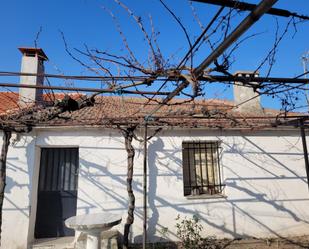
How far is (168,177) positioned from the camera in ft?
22.3

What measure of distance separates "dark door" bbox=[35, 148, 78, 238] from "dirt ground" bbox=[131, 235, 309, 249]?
2.19m

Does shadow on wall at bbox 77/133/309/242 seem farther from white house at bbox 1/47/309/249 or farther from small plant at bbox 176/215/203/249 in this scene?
small plant at bbox 176/215/203/249

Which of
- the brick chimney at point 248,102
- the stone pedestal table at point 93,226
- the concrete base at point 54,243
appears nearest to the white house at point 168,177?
the concrete base at point 54,243

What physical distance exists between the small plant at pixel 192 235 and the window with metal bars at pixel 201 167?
2.57 feet

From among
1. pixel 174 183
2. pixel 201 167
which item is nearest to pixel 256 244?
pixel 201 167

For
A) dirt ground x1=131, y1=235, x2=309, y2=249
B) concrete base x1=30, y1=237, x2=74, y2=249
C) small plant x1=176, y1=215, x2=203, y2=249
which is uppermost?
small plant x1=176, y1=215, x2=203, y2=249

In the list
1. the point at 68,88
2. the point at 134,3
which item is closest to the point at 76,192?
the point at 68,88

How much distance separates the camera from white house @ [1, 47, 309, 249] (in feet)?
20.9

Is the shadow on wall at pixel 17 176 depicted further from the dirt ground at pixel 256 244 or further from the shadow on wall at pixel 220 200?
the dirt ground at pixel 256 244

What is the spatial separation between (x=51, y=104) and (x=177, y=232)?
443 cm

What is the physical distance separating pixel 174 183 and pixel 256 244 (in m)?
2.45

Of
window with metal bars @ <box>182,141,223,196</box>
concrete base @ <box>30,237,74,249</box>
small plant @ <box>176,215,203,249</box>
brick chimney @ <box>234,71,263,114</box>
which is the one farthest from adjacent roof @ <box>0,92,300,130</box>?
concrete base @ <box>30,237,74,249</box>

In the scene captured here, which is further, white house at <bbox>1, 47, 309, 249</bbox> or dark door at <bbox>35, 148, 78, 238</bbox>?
dark door at <bbox>35, 148, 78, 238</bbox>

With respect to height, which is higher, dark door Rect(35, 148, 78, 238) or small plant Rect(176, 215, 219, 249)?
dark door Rect(35, 148, 78, 238)
